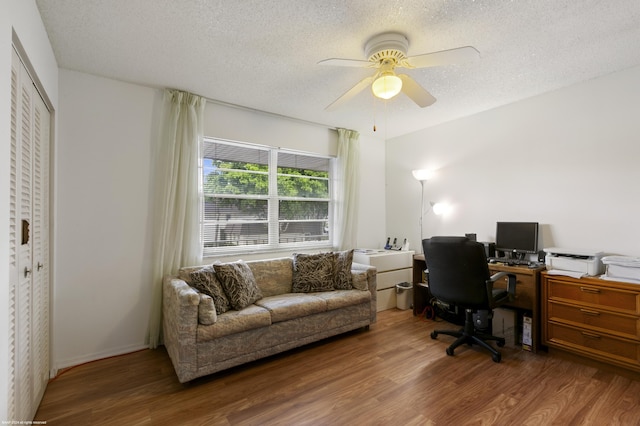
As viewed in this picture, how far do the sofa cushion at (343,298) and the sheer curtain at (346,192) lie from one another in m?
1.12

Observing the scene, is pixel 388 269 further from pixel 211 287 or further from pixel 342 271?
pixel 211 287

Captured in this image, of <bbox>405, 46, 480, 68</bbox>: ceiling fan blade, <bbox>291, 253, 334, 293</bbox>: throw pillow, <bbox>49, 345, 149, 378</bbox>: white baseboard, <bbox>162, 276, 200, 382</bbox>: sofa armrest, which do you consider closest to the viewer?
<bbox>405, 46, 480, 68</bbox>: ceiling fan blade

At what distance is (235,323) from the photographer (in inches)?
95.8

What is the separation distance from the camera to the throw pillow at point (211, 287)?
258 centimetres

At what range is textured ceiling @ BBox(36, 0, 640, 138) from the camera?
1859 millimetres

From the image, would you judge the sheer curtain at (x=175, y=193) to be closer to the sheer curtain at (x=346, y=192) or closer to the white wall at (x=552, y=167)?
the sheer curtain at (x=346, y=192)

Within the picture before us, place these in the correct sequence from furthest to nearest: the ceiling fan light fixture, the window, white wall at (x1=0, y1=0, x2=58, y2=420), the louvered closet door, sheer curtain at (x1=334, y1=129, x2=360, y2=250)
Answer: sheer curtain at (x1=334, y1=129, x2=360, y2=250) < the window < the ceiling fan light fixture < the louvered closet door < white wall at (x1=0, y1=0, x2=58, y2=420)

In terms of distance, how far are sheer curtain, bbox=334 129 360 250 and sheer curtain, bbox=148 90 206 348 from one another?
1.95 m

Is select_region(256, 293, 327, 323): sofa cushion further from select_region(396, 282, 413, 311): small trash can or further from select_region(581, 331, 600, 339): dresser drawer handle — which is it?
select_region(581, 331, 600, 339): dresser drawer handle

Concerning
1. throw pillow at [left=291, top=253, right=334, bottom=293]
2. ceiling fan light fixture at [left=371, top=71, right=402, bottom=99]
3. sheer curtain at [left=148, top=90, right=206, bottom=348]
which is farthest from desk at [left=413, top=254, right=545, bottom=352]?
sheer curtain at [left=148, top=90, right=206, bottom=348]

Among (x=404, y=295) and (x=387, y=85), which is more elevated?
(x=387, y=85)

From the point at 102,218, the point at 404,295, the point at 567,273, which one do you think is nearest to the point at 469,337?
the point at 567,273

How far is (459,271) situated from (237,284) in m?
1.99

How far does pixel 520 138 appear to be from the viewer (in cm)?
333
